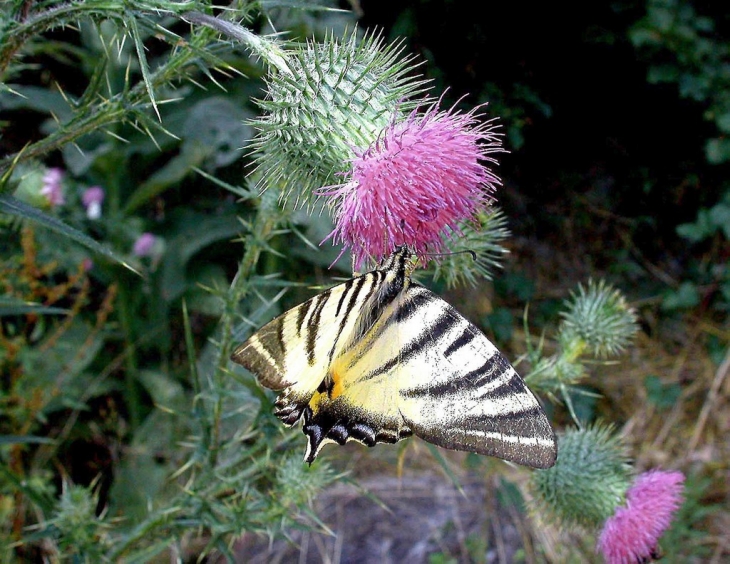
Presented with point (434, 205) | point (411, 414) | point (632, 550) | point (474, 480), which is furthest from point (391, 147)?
point (474, 480)

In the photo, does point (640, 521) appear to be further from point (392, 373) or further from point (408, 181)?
point (408, 181)

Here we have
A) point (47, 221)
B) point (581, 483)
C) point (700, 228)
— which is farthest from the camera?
point (700, 228)

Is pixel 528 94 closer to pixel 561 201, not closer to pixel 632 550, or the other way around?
pixel 561 201

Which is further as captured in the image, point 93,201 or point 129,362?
point 129,362

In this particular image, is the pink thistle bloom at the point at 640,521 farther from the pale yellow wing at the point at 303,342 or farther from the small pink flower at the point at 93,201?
the small pink flower at the point at 93,201

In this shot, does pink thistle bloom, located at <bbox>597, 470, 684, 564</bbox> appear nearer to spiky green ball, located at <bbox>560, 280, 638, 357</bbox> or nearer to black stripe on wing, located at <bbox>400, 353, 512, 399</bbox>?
spiky green ball, located at <bbox>560, 280, 638, 357</bbox>

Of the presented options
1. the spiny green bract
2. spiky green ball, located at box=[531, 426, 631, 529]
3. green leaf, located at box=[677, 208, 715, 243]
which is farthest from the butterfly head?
green leaf, located at box=[677, 208, 715, 243]

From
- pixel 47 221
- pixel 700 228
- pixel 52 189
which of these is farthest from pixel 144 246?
pixel 700 228
